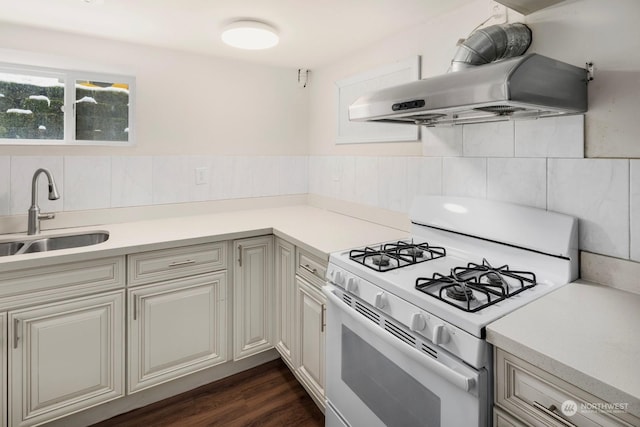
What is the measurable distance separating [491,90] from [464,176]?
0.71m

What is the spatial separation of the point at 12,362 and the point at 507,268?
6.73 feet

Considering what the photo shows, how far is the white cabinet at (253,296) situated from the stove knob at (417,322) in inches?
47.1

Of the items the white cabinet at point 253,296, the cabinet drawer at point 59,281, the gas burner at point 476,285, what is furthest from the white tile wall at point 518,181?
the cabinet drawer at point 59,281

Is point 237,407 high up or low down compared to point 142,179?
down

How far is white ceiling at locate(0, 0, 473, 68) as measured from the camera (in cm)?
164

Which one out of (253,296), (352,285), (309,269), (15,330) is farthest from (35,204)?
(352,285)

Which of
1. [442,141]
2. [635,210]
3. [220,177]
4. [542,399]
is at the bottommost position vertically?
[542,399]

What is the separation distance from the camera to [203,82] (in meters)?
2.44

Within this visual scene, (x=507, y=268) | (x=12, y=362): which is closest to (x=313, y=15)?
(x=507, y=268)

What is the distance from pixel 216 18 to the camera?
1.80 meters

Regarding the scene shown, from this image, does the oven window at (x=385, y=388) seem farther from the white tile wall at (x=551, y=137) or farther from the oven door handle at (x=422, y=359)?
the white tile wall at (x=551, y=137)

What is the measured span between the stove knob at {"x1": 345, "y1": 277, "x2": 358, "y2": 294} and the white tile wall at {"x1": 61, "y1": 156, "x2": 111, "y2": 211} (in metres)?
1.65

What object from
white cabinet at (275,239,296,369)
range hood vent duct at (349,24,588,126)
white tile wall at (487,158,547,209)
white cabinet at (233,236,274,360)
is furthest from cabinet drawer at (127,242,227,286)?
white tile wall at (487,158,547,209)

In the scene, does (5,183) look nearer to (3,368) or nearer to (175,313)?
(3,368)
